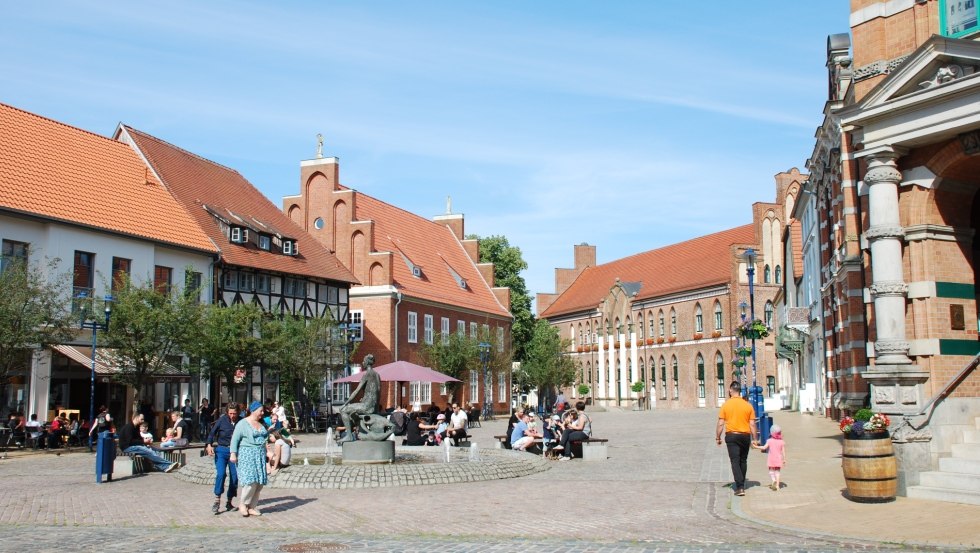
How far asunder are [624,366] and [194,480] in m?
60.9

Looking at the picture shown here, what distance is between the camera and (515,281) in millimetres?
71125

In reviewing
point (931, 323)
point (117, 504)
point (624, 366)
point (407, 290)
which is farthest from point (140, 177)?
point (624, 366)

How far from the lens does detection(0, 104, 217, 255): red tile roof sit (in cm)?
3036

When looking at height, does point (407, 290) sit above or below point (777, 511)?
above

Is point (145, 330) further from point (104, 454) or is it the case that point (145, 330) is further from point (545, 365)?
point (545, 365)

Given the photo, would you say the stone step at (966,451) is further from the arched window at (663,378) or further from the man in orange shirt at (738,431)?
the arched window at (663,378)

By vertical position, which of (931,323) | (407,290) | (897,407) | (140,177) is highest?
(140,177)

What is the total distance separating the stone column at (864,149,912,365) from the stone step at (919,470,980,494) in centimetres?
178

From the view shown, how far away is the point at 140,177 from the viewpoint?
36.9 m

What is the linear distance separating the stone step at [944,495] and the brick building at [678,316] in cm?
4799

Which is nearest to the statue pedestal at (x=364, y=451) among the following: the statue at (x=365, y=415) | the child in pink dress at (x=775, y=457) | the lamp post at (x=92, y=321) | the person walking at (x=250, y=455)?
the statue at (x=365, y=415)

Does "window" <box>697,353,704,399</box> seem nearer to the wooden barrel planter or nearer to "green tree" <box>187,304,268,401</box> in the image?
"green tree" <box>187,304,268,401</box>

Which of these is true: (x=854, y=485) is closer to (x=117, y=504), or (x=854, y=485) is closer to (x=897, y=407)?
(x=897, y=407)

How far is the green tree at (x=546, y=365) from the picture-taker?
68.3 m
